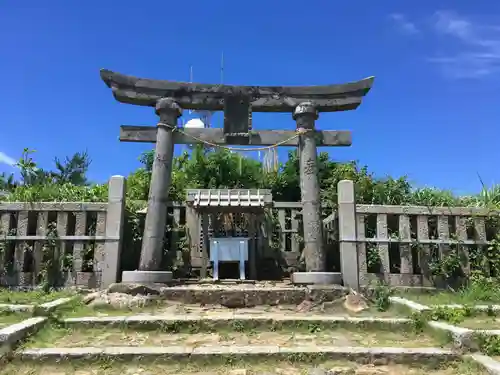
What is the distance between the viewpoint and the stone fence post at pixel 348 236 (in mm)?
7664

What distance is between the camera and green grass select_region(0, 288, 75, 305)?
6371mm

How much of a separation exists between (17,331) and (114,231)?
3.44 metres

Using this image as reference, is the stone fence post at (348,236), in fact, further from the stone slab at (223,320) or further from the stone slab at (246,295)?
the stone slab at (223,320)

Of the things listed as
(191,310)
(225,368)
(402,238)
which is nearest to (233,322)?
(225,368)

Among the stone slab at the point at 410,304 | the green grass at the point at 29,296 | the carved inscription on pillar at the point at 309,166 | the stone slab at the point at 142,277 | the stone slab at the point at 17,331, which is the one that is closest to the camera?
the stone slab at the point at 17,331

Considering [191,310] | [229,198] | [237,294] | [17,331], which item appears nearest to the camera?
[17,331]

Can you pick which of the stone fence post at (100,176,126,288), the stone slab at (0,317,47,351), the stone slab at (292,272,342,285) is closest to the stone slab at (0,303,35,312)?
the stone slab at (0,317,47,351)

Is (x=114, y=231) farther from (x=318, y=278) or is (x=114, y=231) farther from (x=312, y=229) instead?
(x=318, y=278)

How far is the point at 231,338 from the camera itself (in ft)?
16.6

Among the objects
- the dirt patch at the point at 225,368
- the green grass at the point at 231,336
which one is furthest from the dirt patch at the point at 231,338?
the dirt patch at the point at 225,368

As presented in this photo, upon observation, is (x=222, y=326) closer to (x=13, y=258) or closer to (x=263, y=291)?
(x=263, y=291)

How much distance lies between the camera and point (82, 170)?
16.3 metres

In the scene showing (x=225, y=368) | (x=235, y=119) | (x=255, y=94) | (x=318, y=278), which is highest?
(x=255, y=94)

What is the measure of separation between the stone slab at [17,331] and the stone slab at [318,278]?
4.32 meters
